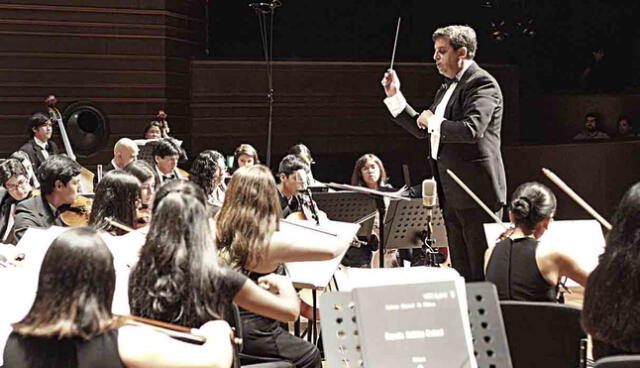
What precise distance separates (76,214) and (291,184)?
69.2 inches

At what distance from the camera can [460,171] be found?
4281mm

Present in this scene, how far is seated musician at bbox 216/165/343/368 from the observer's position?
328 centimetres

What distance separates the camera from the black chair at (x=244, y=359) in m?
3.03

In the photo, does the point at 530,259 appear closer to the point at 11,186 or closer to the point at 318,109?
the point at 11,186

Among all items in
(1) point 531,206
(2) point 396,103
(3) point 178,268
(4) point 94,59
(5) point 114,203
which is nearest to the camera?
(3) point 178,268

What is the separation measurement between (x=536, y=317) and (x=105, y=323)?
1.43m

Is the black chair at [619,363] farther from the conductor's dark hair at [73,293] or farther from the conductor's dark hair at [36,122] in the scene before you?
the conductor's dark hair at [36,122]

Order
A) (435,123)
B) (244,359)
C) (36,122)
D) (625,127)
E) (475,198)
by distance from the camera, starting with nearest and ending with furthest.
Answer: (244,359) → (475,198) → (435,123) → (36,122) → (625,127)

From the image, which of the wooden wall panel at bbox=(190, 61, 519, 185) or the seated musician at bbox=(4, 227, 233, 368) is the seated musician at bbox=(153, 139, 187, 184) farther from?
the seated musician at bbox=(4, 227, 233, 368)

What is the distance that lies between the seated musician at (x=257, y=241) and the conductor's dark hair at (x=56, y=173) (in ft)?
4.56

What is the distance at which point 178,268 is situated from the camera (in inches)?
101

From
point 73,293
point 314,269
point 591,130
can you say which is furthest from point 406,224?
point 591,130

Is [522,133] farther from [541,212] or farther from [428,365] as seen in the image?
[428,365]

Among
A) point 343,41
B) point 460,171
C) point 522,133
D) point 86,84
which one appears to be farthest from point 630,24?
point 460,171
